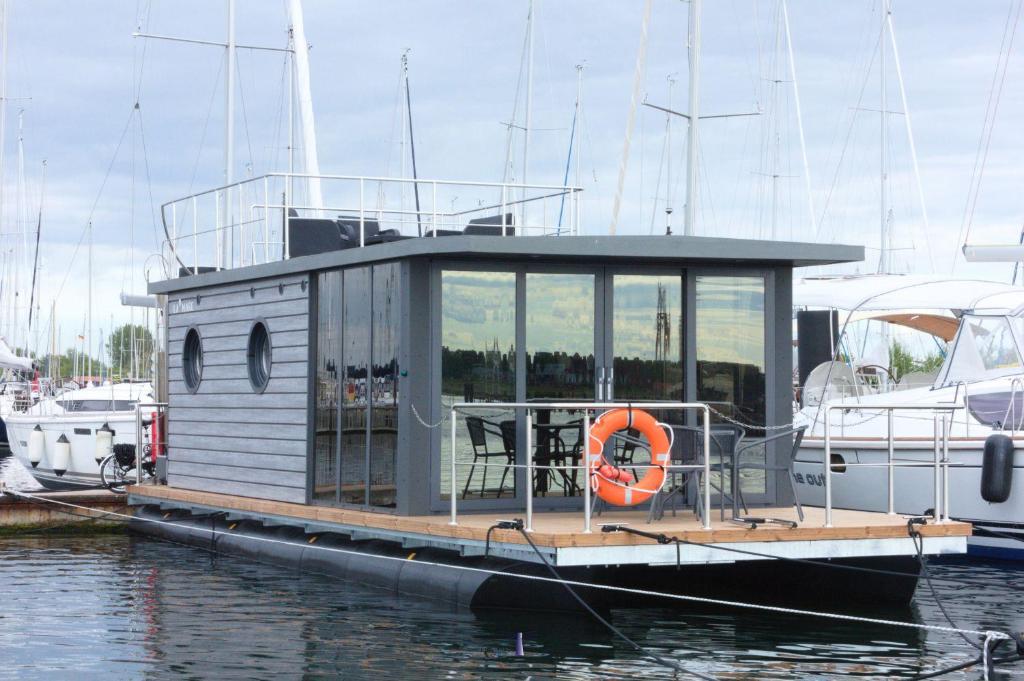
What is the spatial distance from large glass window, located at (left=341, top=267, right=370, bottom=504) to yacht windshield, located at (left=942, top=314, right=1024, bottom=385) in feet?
27.9

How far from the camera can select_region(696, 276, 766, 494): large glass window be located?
39.3ft

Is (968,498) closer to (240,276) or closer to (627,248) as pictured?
(627,248)

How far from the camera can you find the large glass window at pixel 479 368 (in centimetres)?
1141

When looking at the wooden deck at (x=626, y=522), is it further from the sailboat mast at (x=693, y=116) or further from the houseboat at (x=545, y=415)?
the sailboat mast at (x=693, y=116)

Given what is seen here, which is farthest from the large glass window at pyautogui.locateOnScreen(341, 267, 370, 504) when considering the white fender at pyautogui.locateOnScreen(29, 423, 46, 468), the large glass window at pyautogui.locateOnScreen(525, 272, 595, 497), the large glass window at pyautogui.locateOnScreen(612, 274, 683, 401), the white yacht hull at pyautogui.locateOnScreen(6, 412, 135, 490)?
the white fender at pyautogui.locateOnScreen(29, 423, 46, 468)

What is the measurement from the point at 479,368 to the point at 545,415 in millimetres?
706

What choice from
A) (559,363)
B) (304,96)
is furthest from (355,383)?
(304,96)

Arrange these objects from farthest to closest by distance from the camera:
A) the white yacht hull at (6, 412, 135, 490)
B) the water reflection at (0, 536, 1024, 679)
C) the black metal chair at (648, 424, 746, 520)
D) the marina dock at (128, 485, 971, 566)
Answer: the white yacht hull at (6, 412, 135, 490), the black metal chair at (648, 424, 746, 520), the marina dock at (128, 485, 971, 566), the water reflection at (0, 536, 1024, 679)

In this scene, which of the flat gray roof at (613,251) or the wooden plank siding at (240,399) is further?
the wooden plank siding at (240,399)

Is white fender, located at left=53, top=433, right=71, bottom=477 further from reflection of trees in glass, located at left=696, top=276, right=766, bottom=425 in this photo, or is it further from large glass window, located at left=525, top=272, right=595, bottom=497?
reflection of trees in glass, located at left=696, top=276, right=766, bottom=425

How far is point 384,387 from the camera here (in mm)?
11758

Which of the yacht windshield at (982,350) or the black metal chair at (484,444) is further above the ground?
the yacht windshield at (982,350)

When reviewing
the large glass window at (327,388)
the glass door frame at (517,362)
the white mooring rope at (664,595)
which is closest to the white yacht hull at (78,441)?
the white mooring rope at (664,595)

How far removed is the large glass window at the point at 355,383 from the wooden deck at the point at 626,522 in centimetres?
28
